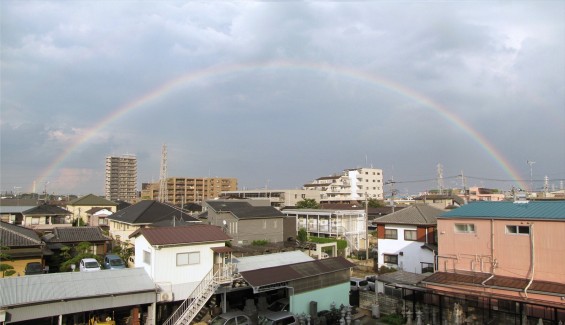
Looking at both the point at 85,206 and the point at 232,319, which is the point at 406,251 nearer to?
the point at 232,319

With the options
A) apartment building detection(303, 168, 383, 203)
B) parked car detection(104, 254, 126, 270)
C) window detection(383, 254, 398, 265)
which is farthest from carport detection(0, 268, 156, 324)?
apartment building detection(303, 168, 383, 203)

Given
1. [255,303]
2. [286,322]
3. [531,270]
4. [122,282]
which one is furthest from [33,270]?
[531,270]

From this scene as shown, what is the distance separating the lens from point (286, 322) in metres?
15.5

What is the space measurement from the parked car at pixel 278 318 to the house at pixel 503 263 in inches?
233

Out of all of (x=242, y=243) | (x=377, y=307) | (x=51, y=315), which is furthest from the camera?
(x=242, y=243)

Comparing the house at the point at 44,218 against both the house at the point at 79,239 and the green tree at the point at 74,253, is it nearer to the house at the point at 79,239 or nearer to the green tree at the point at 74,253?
the house at the point at 79,239

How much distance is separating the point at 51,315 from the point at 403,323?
13979mm

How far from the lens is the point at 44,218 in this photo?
43.2 metres

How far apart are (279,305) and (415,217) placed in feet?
50.2

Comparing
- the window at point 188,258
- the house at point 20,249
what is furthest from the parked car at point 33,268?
the window at point 188,258

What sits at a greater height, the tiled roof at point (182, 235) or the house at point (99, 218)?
the tiled roof at point (182, 235)

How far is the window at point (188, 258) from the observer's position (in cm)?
1753

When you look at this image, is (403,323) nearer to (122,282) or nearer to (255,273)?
(255,273)

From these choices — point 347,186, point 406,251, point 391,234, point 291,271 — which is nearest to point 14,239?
point 291,271
